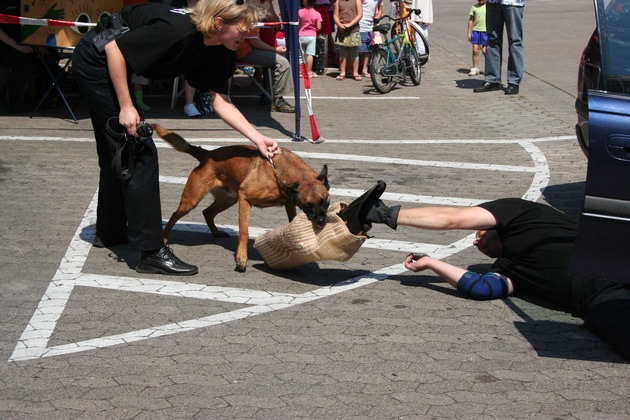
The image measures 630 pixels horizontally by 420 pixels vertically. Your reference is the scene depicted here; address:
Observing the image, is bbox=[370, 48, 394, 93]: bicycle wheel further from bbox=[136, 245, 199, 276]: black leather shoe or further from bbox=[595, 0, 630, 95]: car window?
bbox=[136, 245, 199, 276]: black leather shoe

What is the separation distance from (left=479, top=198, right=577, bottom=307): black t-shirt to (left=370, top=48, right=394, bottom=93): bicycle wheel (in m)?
8.34

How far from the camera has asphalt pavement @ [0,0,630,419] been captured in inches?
171

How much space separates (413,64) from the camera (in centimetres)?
1452

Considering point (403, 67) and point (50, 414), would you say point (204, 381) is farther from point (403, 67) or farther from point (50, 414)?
point (403, 67)

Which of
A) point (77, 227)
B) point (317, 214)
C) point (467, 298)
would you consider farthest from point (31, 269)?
point (467, 298)

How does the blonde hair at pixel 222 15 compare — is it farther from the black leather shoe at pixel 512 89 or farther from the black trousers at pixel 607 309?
the black leather shoe at pixel 512 89

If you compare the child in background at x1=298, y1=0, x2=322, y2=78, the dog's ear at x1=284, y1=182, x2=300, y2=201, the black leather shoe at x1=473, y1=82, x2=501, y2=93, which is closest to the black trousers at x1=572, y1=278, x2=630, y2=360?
the dog's ear at x1=284, y1=182, x2=300, y2=201

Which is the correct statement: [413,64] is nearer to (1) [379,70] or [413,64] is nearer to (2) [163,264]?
(1) [379,70]

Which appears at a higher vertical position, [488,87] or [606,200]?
[606,200]

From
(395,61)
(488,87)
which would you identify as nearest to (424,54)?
(395,61)

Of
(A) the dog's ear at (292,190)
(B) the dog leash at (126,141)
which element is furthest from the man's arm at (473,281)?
(B) the dog leash at (126,141)

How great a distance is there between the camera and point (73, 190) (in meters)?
8.28

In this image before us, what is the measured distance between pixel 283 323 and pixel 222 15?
1874 millimetres

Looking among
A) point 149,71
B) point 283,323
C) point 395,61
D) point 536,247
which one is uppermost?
point 149,71
